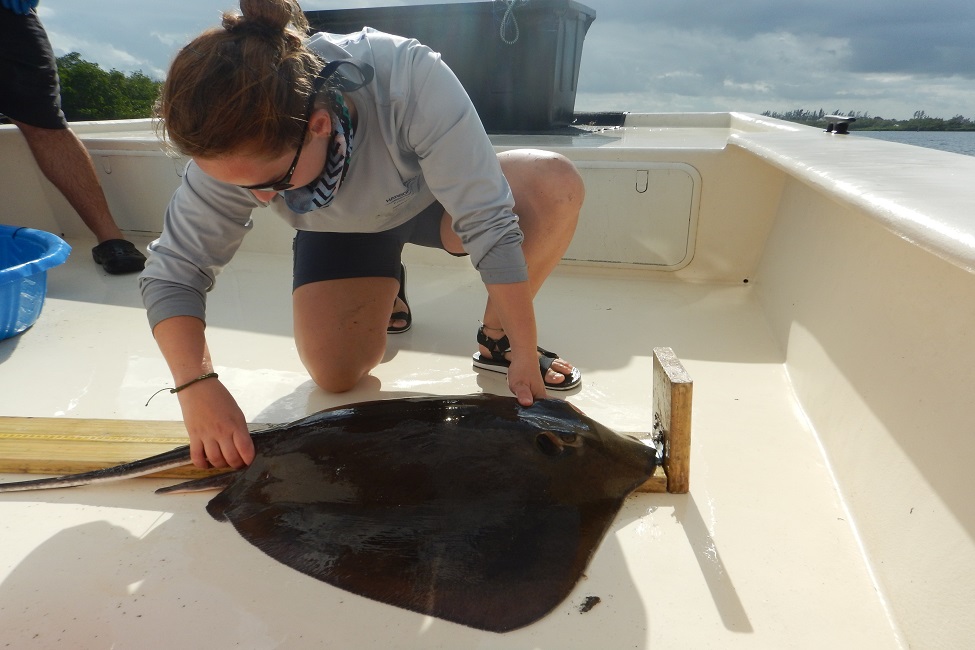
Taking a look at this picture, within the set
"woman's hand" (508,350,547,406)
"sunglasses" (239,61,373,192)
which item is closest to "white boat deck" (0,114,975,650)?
"woman's hand" (508,350,547,406)

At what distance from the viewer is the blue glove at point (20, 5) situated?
11.3 ft

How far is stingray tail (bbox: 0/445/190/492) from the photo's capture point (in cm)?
163

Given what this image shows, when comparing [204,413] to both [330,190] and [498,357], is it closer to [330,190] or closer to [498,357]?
[330,190]

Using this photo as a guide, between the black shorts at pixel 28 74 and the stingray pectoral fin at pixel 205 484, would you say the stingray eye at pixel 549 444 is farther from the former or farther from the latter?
the black shorts at pixel 28 74

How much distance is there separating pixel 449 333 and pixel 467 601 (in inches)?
66.9

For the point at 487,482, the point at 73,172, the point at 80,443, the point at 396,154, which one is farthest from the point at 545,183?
the point at 73,172

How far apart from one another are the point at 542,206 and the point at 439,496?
126 centimetres

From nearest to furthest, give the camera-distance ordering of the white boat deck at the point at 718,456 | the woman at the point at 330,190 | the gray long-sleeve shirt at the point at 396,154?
the white boat deck at the point at 718,456, the woman at the point at 330,190, the gray long-sleeve shirt at the point at 396,154

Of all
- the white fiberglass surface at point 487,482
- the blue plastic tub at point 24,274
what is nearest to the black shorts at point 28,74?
the blue plastic tub at point 24,274

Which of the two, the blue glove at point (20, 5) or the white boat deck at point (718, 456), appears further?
the blue glove at point (20, 5)

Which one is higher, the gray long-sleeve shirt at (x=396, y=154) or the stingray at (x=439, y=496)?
the gray long-sleeve shirt at (x=396, y=154)

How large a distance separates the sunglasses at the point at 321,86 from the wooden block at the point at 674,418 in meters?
1.08

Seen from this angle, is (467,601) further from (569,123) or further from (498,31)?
(569,123)

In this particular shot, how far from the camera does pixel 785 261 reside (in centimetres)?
282
